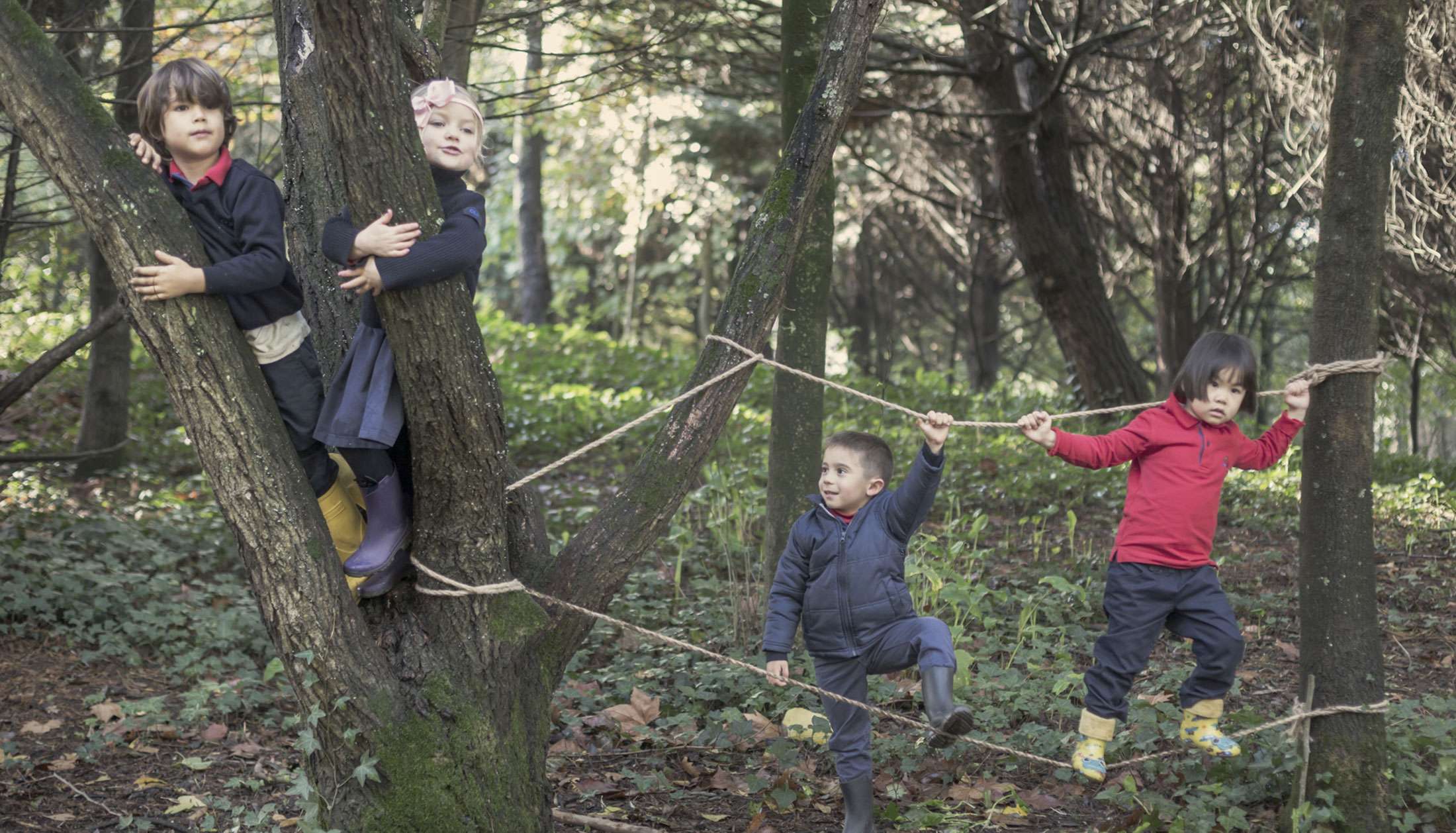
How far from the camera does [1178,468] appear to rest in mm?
3590

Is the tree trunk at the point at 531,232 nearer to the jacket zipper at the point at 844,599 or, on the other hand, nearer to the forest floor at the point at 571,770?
the forest floor at the point at 571,770

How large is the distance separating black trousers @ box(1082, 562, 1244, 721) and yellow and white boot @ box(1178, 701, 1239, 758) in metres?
0.03

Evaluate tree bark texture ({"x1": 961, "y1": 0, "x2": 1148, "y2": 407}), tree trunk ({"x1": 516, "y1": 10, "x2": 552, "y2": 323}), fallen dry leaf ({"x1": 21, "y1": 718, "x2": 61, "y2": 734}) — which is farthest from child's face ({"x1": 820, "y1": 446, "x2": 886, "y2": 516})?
tree trunk ({"x1": 516, "y1": 10, "x2": 552, "y2": 323})

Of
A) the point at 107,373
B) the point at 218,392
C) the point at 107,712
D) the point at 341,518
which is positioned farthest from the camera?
the point at 107,373

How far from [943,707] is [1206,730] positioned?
101 centimetres

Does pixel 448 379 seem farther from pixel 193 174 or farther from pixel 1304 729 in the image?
pixel 1304 729

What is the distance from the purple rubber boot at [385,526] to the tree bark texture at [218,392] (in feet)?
0.37

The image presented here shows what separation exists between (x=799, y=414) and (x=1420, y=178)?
196 inches

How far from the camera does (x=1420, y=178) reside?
7289 mm

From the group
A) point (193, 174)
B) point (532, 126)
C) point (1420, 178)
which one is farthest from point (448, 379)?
point (532, 126)

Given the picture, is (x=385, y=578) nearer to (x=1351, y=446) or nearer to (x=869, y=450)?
(x=869, y=450)

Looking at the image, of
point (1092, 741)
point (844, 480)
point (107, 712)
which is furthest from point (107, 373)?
point (1092, 741)

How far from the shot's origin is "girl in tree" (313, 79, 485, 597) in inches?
109

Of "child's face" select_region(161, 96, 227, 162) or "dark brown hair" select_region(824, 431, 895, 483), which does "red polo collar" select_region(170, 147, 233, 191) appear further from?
"dark brown hair" select_region(824, 431, 895, 483)
